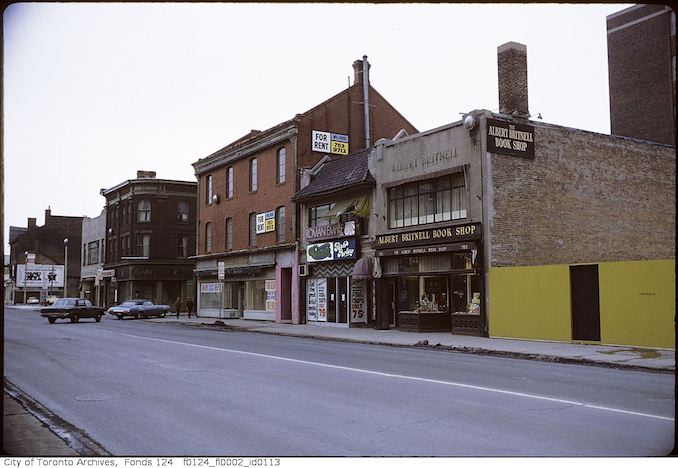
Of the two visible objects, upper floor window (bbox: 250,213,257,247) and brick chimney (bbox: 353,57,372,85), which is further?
upper floor window (bbox: 250,213,257,247)

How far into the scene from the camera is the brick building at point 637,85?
31844 millimetres

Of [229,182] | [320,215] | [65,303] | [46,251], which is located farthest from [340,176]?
[46,251]

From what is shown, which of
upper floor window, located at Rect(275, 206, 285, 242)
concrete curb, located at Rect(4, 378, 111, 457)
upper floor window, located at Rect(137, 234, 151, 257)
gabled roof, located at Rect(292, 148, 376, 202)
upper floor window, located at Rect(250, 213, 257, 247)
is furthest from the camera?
upper floor window, located at Rect(137, 234, 151, 257)

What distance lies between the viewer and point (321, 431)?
7195 mm

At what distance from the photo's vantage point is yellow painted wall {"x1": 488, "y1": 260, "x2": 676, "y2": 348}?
57.2 feet

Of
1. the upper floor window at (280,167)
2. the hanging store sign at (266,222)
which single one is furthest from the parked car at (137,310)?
the upper floor window at (280,167)

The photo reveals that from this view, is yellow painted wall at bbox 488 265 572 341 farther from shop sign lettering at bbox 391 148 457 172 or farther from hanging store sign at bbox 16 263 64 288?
hanging store sign at bbox 16 263 64 288

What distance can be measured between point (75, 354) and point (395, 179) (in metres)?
15.1

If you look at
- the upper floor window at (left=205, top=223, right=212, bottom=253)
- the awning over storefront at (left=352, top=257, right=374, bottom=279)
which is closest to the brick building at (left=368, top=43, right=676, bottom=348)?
the awning over storefront at (left=352, top=257, right=374, bottom=279)

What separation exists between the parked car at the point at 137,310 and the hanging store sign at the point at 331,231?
14.9 metres

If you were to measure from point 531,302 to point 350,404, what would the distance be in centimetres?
1358

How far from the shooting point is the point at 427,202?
25688 mm

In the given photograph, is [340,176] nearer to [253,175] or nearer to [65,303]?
[253,175]

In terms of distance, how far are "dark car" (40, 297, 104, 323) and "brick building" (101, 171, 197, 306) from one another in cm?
2169
